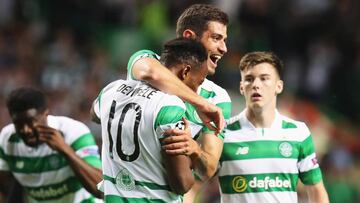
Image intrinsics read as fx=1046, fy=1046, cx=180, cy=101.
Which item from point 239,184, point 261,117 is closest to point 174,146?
point 239,184

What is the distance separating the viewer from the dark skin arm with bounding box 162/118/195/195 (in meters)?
6.06

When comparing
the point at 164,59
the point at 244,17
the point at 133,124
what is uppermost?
the point at 244,17

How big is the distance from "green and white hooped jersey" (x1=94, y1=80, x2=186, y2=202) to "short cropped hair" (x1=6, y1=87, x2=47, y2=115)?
5.23 feet

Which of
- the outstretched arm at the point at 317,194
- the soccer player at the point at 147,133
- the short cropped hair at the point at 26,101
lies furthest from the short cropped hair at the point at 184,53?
the short cropped hair at the point at 26,101

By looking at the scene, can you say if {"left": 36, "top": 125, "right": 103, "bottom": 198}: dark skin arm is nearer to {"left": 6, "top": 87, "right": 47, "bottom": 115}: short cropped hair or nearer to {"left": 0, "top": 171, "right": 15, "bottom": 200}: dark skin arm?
{"left": 6, "top": 87, "right": 47, "bottom": 115}: short cropped hair

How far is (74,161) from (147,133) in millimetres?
1709

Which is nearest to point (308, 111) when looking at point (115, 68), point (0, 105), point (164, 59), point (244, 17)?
point (244, 17)

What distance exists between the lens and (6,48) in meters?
14.2

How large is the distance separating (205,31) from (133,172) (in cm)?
→ 129

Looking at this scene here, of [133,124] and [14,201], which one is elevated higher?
[133,124]

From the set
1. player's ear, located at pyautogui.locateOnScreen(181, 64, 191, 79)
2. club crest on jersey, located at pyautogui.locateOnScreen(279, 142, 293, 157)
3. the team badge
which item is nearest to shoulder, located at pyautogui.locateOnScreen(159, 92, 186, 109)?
player's ear, located at pyautogui.locateOnScreen(181, 64, 191, 79)

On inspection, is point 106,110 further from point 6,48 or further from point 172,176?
point 6,48

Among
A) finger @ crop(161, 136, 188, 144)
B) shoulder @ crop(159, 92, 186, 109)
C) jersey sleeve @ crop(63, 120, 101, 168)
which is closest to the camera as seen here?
finger @ crop(161, 136, 188, 144)

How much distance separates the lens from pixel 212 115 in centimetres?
630
